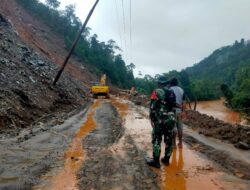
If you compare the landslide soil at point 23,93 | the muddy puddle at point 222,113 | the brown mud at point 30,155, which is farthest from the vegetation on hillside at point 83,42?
the brown mud at point 30,155

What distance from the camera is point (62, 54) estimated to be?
206 ft

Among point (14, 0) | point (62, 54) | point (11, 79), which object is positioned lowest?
point (11, 79)

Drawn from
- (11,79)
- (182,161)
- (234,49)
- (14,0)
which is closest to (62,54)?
(14,0)

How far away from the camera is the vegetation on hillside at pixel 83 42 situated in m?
74.9

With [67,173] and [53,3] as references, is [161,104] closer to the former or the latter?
[67,173]

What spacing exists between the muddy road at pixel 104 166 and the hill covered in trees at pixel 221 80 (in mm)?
15136

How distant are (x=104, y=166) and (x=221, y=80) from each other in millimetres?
130504

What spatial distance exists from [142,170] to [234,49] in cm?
18289

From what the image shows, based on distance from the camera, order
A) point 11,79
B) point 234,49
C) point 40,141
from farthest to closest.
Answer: point 234,49 → point 11,79 → point 40,141

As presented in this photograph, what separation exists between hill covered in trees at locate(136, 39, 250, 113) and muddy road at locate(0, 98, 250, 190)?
15.1 meters

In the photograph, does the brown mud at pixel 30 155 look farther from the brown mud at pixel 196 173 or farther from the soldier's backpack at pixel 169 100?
the soldier's backpack at pixel 169 100

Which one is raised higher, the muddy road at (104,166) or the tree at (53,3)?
the tree at (53,3)

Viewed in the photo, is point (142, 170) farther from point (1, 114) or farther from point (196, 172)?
point (1, 114)

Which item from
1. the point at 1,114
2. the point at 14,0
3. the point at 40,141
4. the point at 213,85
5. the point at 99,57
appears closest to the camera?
the point at 40,141
